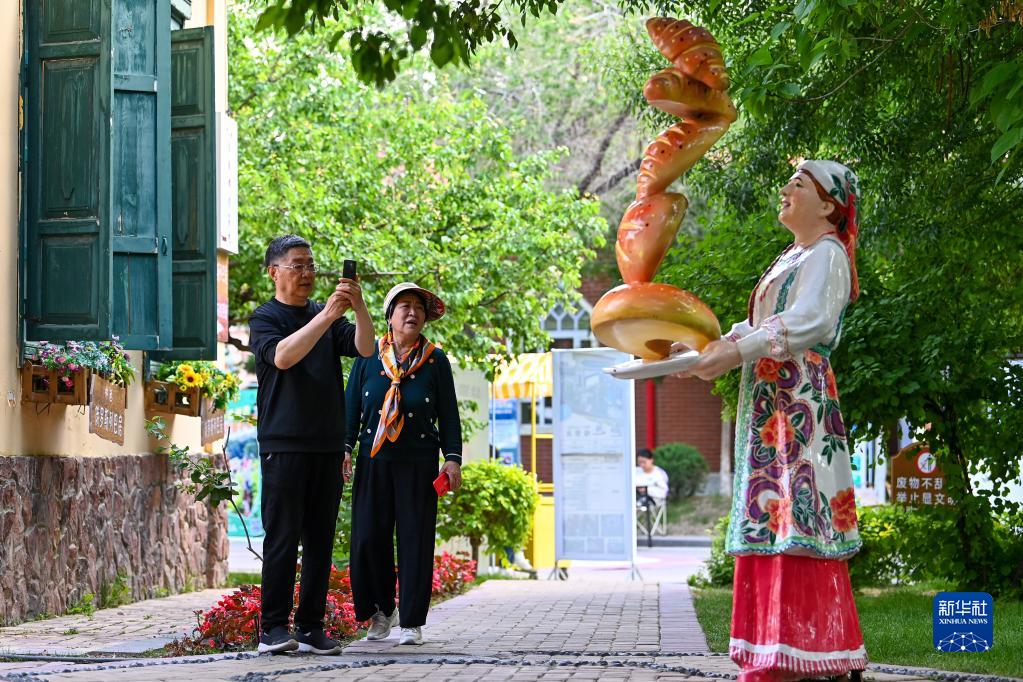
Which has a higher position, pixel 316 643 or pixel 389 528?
pixel 389 528

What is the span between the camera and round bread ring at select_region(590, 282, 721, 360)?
5.00 metres

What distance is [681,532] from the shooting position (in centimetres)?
3098

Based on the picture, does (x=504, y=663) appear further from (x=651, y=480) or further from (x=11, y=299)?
→ (x=651, y=480)

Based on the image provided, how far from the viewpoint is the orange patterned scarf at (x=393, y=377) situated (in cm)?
782

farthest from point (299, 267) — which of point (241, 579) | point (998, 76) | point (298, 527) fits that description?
point (241, 579)

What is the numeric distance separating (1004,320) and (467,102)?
10.4m

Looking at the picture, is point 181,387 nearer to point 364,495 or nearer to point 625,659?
point 364,495

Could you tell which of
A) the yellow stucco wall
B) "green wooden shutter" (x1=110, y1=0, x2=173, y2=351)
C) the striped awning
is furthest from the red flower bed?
the striped awning

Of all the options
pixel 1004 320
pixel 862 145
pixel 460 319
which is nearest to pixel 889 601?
pixel 1004 320

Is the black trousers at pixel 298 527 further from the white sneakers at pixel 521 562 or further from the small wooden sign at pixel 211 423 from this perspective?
the white sneakers at pixel 521 562

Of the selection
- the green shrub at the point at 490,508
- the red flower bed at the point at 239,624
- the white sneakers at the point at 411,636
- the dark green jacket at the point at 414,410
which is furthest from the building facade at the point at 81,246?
the green shrub at the point at 490,508

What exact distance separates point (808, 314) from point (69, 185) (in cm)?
623

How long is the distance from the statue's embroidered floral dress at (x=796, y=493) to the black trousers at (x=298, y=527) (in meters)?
2.56

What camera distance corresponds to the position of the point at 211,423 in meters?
13.3
